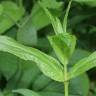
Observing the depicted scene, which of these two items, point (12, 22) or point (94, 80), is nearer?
point (12, 22)

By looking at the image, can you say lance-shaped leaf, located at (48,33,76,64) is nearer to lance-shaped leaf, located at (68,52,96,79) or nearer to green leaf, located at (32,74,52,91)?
lance-shaped leaf, located at (68,52,96,79)

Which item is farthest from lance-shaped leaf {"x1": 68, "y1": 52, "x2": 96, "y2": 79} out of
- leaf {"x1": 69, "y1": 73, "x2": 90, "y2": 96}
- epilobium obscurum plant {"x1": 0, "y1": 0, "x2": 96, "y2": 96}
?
leaf {"x1": 69, "y1": 73, "x2": 90, "y2": 96}

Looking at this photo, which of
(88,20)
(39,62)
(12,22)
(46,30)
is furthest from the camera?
(88,20)

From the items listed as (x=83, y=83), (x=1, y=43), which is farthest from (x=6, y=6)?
(x=1, y=43)

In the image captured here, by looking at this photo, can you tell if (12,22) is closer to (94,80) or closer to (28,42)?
(28,42)

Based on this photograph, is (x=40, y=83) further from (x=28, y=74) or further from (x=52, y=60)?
(x=52, y=60)

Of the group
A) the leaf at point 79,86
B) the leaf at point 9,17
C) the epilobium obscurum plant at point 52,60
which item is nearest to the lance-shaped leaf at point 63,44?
the epilobium obscurum plant at point 52,60
